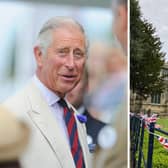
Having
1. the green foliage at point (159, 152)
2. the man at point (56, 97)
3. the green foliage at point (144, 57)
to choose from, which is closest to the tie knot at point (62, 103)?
the man at point (56, 97)

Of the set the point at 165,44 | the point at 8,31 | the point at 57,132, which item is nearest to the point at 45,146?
the point at 57,132

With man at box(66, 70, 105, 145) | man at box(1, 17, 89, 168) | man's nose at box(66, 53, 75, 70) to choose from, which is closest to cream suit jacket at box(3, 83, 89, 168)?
man at box(1, 17, 89, 168)

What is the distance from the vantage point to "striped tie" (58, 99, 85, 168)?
7.56 ft

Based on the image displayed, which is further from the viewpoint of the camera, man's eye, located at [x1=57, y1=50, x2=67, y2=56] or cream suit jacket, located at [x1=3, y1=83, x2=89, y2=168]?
man's eye, located at [x1=57, y1=50, x2=67, y2=56]

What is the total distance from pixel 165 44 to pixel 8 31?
1290 millimetres

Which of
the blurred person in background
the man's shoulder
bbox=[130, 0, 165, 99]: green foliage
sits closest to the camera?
the blurred person in background

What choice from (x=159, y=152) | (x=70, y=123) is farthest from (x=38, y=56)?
(x=159, y=152)

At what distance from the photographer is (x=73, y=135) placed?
2.33 metres

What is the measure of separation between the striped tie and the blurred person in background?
0.32 metres

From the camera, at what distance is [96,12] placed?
2.35m

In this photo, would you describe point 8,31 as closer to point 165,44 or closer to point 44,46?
point 44,46

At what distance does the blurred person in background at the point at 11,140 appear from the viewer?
2.05 metres

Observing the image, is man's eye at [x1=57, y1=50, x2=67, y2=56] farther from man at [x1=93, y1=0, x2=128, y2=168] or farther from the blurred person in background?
the blurred person in background

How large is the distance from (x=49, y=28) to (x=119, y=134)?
0.88 metres
